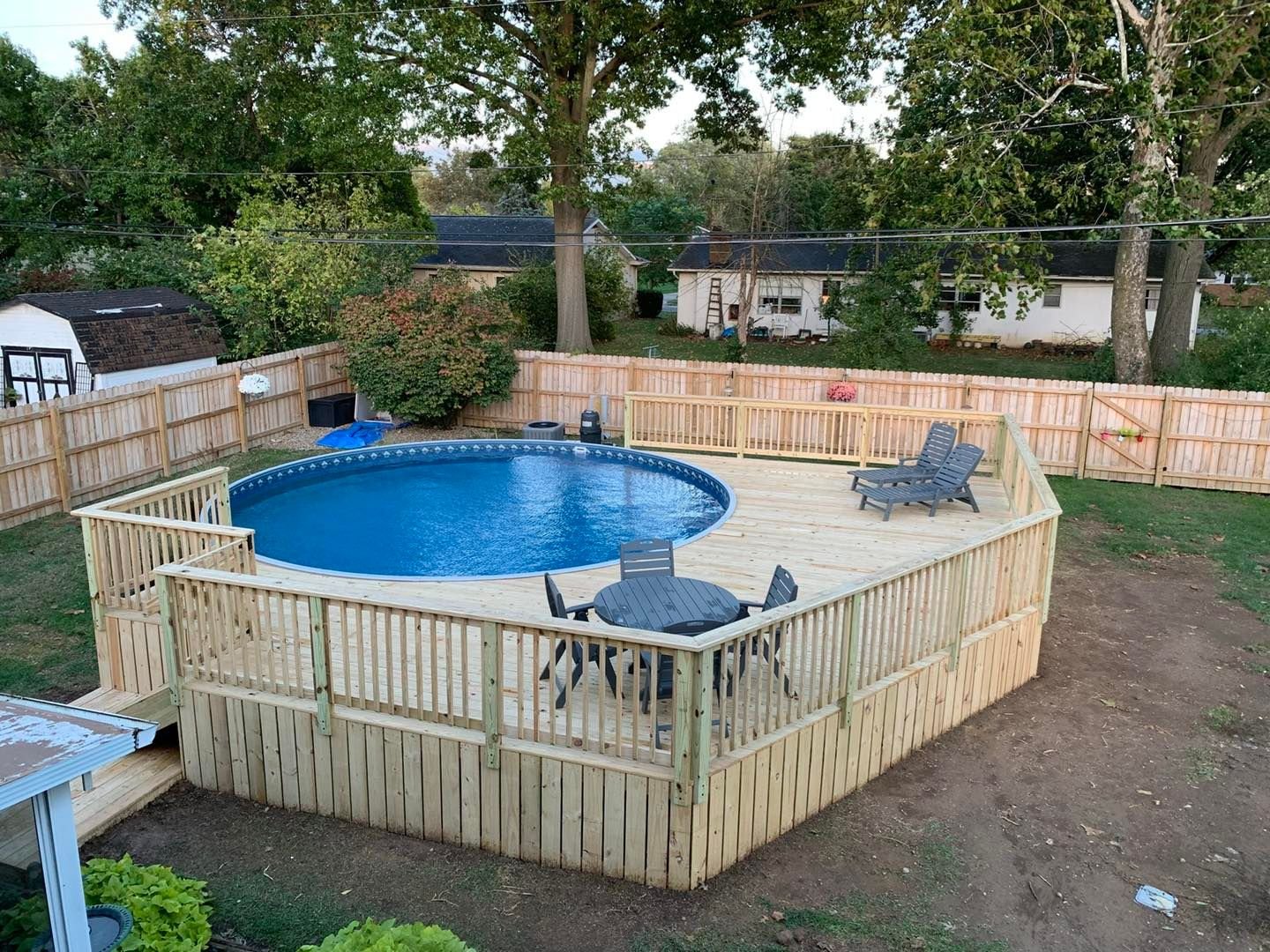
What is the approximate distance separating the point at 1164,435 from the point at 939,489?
5.11m

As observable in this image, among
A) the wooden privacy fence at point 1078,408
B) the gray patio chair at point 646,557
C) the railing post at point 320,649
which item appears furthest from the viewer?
the wooden privacy fence at point 1078,408

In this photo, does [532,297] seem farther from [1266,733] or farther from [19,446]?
[1266,733]

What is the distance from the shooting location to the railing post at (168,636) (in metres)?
6.35

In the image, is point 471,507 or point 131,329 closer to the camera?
point 471,507

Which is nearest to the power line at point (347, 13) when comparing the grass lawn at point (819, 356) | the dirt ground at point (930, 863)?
the grass lawn at point (819, 356)

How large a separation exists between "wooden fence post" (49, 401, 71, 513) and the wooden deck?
14.9 feet

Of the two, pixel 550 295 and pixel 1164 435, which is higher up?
pixel 550 295

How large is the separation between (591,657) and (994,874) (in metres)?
2.76

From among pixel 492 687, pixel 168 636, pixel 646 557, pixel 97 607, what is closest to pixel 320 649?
pixel 492 687

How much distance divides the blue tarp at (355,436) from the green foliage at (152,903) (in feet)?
38.4

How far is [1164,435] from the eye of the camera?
14.1 m

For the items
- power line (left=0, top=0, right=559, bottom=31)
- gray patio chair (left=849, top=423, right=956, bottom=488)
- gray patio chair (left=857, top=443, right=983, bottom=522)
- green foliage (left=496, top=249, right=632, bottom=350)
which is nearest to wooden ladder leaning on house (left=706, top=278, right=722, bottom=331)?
green foliage (left=496, top=249, right=632, bottom=350)

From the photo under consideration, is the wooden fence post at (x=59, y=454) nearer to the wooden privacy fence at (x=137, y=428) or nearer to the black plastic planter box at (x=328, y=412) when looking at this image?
the wooden privacy fence at (x=137, y=428)

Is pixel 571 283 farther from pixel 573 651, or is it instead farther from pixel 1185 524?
pixel 573 651
